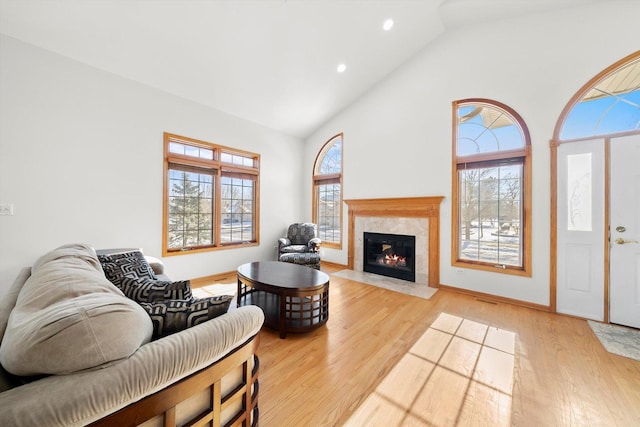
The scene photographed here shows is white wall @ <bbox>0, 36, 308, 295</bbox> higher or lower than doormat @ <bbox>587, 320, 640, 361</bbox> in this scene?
higher

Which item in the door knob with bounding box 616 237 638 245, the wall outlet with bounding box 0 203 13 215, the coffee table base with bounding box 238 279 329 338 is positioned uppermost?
the wall outlet with bounding box 0 203 13 215

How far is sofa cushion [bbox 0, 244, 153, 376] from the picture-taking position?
622 millimetres

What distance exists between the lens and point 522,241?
3150 millimetres

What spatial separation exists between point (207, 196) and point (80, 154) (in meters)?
1.61

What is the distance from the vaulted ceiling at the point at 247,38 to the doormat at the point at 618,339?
367cm

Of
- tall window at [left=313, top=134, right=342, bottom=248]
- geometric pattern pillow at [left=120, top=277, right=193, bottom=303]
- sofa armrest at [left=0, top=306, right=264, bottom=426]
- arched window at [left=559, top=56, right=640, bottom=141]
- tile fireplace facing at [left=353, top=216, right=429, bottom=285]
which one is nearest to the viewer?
sofa armrest at [left=0, top=306, right=264, bottom=426]

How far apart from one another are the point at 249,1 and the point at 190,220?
3060 millimetres

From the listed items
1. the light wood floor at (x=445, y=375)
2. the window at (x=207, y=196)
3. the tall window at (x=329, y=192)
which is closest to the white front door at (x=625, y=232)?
the light wood floor at (x=445, y=375)

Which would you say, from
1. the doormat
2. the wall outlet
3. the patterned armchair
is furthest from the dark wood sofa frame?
the patterned armchair

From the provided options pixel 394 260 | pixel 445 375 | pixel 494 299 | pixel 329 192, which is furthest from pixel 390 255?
pixel 445 375

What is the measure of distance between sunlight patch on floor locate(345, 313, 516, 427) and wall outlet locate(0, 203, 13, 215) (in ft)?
12.4

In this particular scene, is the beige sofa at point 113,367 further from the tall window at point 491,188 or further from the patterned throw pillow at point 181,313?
the tall window at point 491,188

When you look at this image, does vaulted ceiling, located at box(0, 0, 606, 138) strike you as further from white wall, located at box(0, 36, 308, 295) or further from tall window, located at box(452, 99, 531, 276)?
tall window, located at box(452, 99, 531, 276)

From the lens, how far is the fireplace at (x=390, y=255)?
4.04m
